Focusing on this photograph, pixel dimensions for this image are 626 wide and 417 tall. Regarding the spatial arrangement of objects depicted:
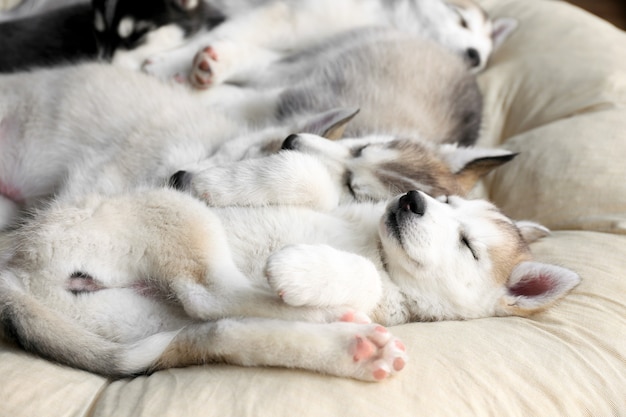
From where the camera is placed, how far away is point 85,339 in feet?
5.07

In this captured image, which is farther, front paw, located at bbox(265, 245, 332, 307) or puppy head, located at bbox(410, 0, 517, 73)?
puppy head, located at bbox(410, 0, 517, 73)

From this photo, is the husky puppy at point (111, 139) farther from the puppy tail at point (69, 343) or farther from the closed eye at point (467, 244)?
the puppy tail at point (69, 343)

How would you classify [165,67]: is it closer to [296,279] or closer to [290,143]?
[290,143]

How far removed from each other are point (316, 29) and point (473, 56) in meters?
0.83

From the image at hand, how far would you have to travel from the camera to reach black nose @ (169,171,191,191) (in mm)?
1991

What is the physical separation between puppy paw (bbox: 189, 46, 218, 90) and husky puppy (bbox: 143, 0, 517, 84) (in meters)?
0.05

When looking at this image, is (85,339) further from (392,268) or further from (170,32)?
(170,32)

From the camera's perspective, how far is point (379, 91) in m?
2.80

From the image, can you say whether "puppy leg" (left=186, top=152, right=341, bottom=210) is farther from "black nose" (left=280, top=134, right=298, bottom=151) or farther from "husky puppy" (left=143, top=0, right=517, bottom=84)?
"husky puppy" (left=143, top=0, right=517, bottom=84)

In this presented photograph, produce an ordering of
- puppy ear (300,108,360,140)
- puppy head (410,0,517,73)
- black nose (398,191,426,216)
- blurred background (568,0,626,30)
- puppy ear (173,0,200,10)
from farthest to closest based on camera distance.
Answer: blurred background (568,0,626,30) → puppy head (410,0,517,73) → puppy ear (173,0,200,10) → puppy ear (300,108,360,140) → black nose (398,191,426,216)

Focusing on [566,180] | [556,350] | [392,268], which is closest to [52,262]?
[392,268]

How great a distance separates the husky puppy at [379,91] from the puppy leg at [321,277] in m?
1.09

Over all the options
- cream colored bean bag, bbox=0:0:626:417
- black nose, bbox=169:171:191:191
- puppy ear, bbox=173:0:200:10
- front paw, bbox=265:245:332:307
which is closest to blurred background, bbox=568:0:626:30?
cream colored bean bag, bbox=0:0:626:417

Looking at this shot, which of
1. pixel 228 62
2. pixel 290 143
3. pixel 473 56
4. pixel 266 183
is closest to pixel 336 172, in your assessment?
pixel 290 143
